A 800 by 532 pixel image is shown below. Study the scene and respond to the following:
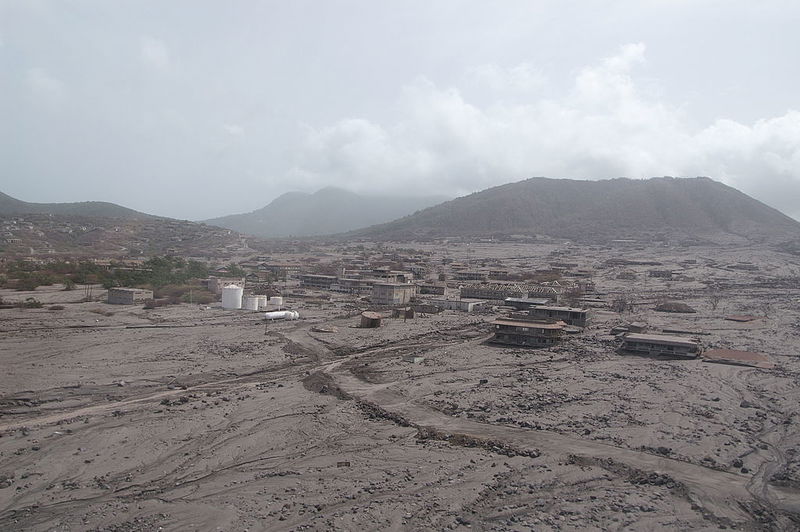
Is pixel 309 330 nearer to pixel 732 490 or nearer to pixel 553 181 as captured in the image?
pixel 732 490

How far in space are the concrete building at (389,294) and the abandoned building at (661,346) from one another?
65.2 feet

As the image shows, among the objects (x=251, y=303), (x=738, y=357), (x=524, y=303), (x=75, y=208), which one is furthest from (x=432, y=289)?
(x=75, y=208)

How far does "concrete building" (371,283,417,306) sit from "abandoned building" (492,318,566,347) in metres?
15.5

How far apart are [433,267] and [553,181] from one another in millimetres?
122856

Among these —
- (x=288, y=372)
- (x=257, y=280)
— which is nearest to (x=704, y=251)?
(x=257, y=280)

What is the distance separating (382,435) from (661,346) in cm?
1542

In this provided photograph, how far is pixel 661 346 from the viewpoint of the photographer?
23.6 metres

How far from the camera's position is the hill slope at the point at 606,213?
132m

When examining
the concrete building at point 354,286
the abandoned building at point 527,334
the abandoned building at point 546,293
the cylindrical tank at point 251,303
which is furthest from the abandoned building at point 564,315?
the concrete building at point 354,286

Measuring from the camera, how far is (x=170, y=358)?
21859 millimetres

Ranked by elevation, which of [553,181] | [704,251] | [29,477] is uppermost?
[553,181]

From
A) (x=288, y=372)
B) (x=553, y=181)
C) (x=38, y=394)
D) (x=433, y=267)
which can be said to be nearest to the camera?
(x=38, y=394)

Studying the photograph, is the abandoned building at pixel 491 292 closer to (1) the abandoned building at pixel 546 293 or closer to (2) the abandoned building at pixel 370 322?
(1) the abandoned building at pixel 546 293

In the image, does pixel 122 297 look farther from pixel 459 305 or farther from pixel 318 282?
pixel 459 305
